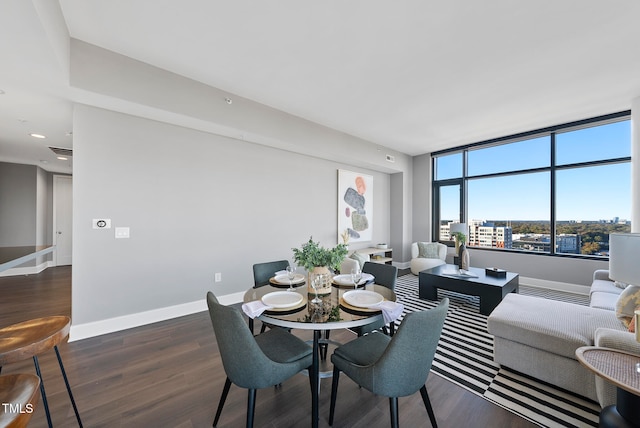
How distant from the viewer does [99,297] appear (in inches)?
108

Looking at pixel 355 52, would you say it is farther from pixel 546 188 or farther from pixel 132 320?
pixel 546 188

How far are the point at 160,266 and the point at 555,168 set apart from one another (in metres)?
6.74

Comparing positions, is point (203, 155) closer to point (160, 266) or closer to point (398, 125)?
point (160, 266)

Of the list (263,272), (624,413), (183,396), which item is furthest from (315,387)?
(624,413)

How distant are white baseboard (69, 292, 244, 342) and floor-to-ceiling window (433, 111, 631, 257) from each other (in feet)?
18.4

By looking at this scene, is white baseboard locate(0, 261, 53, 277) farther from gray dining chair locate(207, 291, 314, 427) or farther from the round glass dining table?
gray dining chair locate(207, 291, 314, 427)

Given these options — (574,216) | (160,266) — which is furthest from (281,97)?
(574,216)

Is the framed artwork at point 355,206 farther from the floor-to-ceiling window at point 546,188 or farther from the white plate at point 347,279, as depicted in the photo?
the white plate at point 347,279

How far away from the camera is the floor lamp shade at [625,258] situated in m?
1.36

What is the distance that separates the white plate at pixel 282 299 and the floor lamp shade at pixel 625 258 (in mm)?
1908

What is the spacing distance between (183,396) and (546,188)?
6.34 meters

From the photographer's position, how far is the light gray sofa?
162cm

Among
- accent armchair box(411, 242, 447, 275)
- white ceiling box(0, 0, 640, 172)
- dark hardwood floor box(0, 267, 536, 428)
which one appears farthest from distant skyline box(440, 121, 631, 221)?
dark hardwood floor box(0, 267, 536, 428)

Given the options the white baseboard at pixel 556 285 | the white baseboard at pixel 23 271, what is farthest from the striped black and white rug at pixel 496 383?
the white baseboard at pixel 23 271
